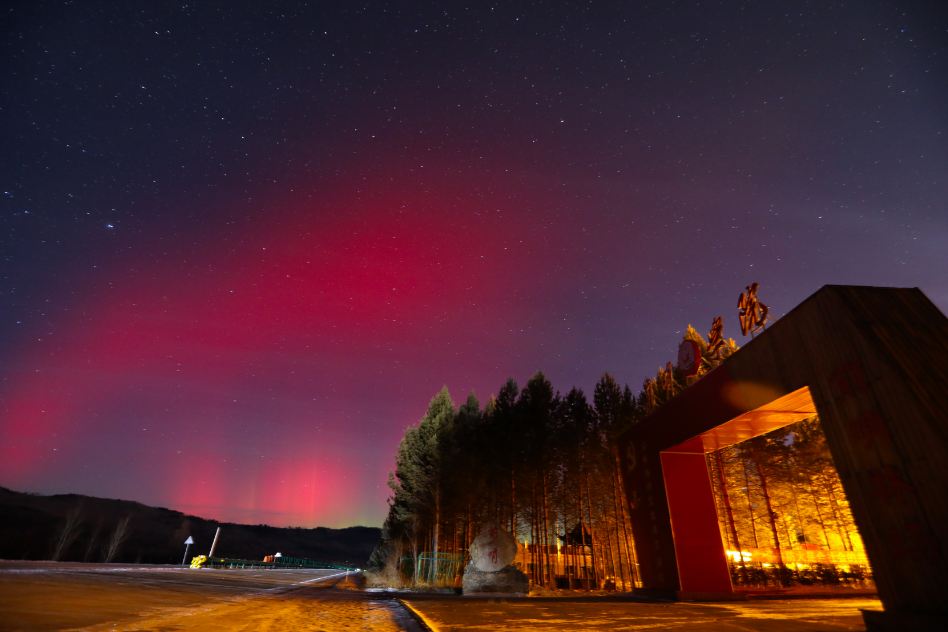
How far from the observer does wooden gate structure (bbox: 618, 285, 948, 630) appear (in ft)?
16.7

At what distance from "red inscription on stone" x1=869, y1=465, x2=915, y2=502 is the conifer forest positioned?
53.5ft

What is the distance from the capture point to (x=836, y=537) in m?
28.0

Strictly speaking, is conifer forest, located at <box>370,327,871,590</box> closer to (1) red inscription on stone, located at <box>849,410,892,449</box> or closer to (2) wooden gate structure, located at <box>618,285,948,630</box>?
(2) wooden gate structure, located at <box>618,285,948,630</box>

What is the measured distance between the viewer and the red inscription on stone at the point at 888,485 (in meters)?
5.35

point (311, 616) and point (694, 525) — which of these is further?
point (694, 525)

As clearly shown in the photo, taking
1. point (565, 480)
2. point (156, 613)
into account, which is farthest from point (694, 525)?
point (156, 613)

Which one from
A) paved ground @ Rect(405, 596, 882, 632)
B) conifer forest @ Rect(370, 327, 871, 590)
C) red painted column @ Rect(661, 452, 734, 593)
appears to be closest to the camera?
paved ground @ Rect(405, 596, 882, 632)

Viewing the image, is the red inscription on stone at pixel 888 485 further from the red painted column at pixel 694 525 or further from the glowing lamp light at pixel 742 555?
the glowing lamp light at pixel 742 555

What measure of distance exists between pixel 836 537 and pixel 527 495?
22938mm

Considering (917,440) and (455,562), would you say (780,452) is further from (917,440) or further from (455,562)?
(917,440)

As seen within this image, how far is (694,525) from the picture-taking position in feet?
41.4

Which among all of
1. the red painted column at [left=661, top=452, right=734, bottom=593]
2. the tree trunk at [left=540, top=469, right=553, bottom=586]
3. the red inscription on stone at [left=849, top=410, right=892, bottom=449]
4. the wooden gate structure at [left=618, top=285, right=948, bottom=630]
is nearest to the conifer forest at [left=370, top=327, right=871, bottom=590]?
the tree trunk at [left=540, top=469, right=553, bottom=586]

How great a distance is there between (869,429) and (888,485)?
750 millimetres

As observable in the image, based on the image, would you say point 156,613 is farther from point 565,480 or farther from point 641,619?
point 565,480
